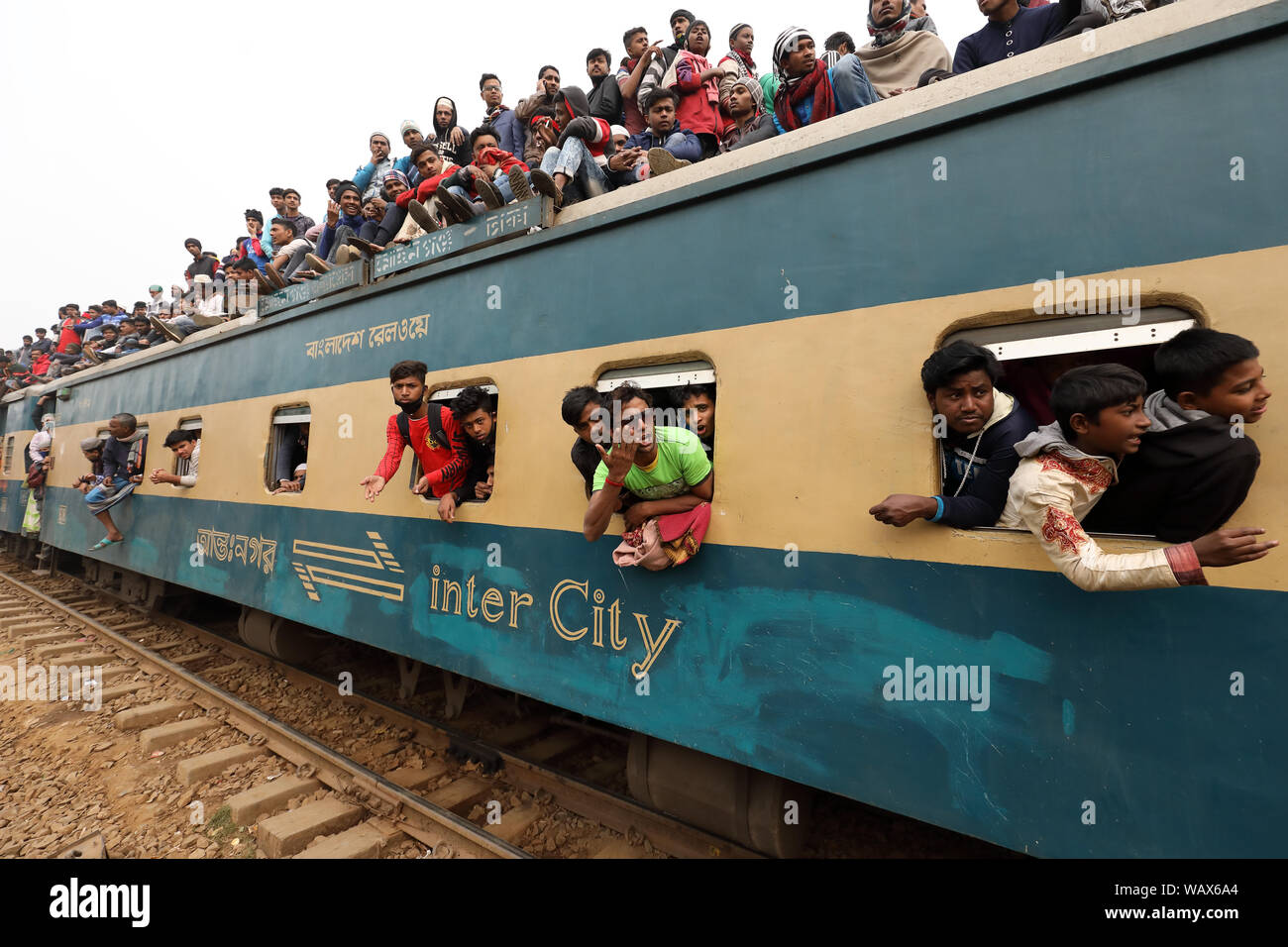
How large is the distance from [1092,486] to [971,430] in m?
0.33

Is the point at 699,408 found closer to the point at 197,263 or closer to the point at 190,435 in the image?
the point at 190,435

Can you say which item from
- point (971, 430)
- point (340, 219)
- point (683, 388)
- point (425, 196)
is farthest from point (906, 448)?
point (340, 219)

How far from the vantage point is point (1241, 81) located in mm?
1415

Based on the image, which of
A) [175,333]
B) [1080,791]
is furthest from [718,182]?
[175,333]

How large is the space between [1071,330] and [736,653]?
4.78ft

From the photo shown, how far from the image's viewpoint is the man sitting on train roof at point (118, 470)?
6.27 meters

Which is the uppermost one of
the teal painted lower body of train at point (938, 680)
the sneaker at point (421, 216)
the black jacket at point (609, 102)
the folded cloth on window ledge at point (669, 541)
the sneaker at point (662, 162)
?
the black jacket at point (609, 102)

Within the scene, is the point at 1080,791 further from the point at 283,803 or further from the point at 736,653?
the point at 283,803

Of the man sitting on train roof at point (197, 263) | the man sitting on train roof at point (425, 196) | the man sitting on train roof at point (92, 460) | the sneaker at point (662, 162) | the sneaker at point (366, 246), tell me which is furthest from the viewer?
the man sitting on train roof at point (197, 263)

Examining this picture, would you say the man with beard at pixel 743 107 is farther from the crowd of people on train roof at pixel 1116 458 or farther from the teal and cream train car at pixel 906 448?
the crowd of people on train roof at pixel 1116 458

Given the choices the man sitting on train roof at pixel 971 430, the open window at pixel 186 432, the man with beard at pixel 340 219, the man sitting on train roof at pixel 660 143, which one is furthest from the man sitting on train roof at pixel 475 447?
the open window at pixel 186 432

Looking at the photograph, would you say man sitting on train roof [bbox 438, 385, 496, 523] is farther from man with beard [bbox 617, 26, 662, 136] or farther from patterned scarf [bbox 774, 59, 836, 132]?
man with beard [bbox 617, 26, 662, 136]

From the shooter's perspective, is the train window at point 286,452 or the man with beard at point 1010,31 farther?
the train window at point 286,452

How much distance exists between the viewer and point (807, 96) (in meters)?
3.04
